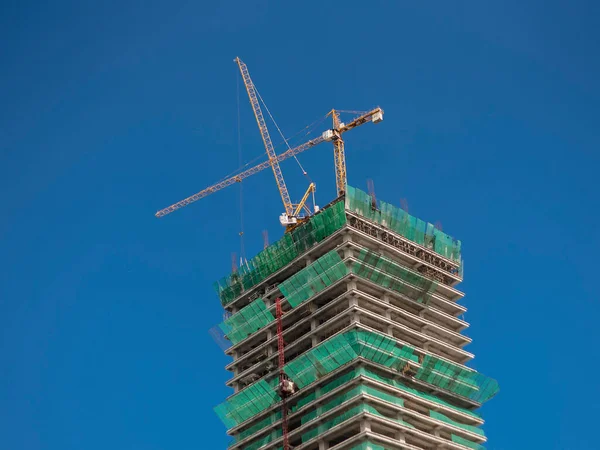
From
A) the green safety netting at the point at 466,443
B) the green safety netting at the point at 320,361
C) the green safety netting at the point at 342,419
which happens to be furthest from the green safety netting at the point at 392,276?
the green safety netting at the point at 342,419

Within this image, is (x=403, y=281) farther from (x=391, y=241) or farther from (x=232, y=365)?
(x=232, y=365)

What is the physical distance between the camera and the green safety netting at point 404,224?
184 m

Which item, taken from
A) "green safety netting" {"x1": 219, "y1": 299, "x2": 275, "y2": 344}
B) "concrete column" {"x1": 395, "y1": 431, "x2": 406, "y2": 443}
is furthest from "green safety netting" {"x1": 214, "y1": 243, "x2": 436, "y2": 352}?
"concrete column" {"x1": 395, "y1": 431, "x2": 406, "y2": 443}

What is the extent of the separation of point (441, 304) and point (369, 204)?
834 inches

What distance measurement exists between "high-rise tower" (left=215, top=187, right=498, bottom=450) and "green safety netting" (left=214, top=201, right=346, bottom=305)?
0.22m

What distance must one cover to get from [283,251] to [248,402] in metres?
28.9

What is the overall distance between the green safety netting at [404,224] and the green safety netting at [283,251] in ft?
11.9

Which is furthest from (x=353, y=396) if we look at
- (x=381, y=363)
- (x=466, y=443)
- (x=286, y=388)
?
(x=466, y=443)

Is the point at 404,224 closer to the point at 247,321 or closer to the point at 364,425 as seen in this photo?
the point at 247,321

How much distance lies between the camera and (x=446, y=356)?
589ft

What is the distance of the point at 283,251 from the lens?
190 metres

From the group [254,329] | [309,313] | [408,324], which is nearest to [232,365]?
[254,329]

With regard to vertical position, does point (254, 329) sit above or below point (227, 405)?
above

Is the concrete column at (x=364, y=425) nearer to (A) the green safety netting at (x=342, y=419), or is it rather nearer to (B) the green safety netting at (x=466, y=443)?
(A) the green safety netting at (x=342, y=419)
